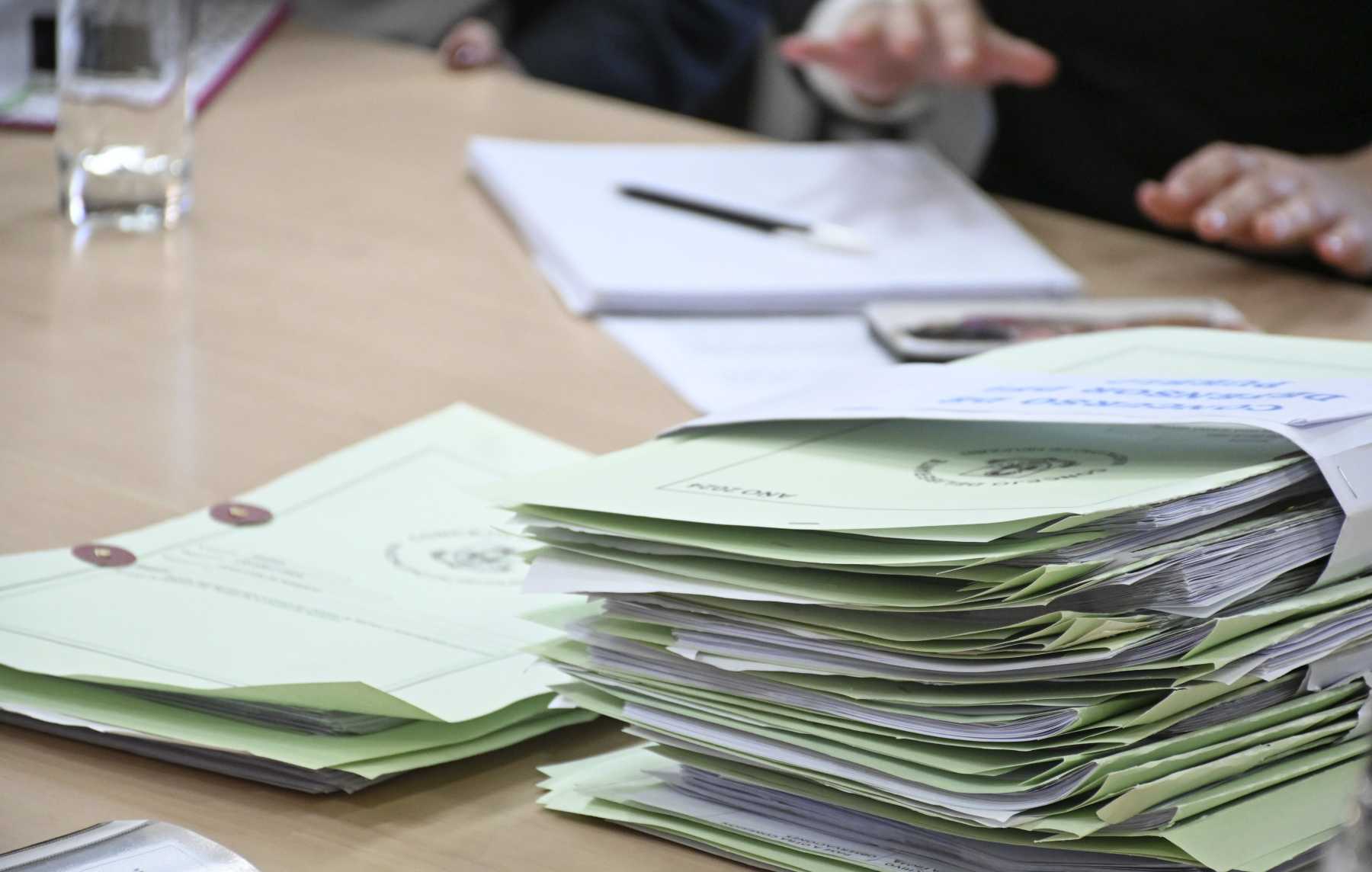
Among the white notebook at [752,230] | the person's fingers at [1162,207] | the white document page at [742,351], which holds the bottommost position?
the white document page at [742,351]

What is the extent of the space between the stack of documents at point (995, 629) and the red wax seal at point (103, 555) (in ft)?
0.58

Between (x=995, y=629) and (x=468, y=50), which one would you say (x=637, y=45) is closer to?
(x=468, y=50)

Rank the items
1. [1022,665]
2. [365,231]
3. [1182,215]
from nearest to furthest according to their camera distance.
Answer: [1022,665]
[365,231]
[1182,215]

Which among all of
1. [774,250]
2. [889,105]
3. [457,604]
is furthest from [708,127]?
[457,604]

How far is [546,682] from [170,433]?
11.0 inches

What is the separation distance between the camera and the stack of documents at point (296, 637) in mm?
460

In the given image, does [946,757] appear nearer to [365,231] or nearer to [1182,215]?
[365,231]

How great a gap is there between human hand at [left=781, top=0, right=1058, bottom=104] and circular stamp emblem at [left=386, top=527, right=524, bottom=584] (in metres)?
0.76

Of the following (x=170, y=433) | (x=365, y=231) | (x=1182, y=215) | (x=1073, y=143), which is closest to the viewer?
(x=170, y=433)

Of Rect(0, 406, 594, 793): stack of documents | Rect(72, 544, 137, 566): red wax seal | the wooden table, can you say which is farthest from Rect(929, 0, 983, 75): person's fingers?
Rect(72, 544, 137, 566): red wax seal

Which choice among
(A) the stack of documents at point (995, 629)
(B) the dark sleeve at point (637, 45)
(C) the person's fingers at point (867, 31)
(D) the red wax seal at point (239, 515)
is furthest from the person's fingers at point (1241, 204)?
(B) the dark sleeve at point (637, 45)

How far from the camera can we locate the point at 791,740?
0.43m

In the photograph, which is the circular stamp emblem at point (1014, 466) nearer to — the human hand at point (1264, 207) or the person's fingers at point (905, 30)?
the human hand at point (1264, 207)

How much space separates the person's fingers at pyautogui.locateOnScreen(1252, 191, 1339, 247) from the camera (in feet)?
3.56
